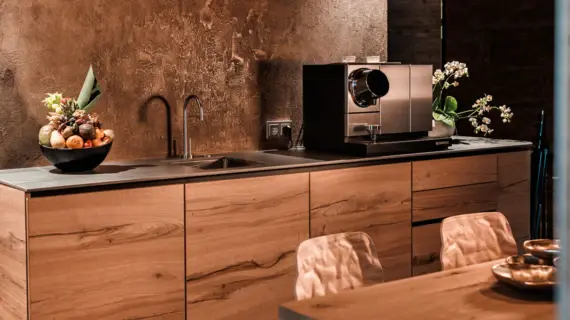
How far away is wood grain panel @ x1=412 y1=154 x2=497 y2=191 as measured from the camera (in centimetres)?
344

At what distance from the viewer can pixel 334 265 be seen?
204cm

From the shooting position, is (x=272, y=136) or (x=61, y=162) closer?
(x=61, y=162)

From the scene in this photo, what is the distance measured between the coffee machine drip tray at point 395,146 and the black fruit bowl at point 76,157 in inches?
46.0

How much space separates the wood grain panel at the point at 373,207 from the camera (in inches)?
122

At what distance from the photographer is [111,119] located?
124 inches

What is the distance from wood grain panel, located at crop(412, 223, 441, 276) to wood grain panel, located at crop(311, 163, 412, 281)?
4cm

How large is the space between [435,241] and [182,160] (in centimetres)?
131

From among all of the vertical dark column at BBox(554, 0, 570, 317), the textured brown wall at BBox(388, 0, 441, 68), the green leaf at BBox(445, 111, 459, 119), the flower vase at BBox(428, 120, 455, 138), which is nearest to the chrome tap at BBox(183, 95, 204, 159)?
the flower vase at BBox(428, 120, 455, 138)

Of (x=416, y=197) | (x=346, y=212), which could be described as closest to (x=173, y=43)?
(x=346, y=212)

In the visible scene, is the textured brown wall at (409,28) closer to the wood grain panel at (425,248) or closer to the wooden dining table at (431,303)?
the wood grain panel at (425,248)

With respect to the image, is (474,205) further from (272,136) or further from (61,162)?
(61,162)

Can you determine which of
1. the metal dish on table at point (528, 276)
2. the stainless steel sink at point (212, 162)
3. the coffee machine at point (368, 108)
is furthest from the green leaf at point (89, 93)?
the metal dish on table at point (528, 276)

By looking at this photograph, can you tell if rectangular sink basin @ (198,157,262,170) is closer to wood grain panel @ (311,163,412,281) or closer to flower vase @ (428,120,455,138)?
wood grain panel @ (311,163,412,281)

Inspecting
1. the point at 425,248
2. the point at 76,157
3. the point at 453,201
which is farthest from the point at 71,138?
the point at 453,201
